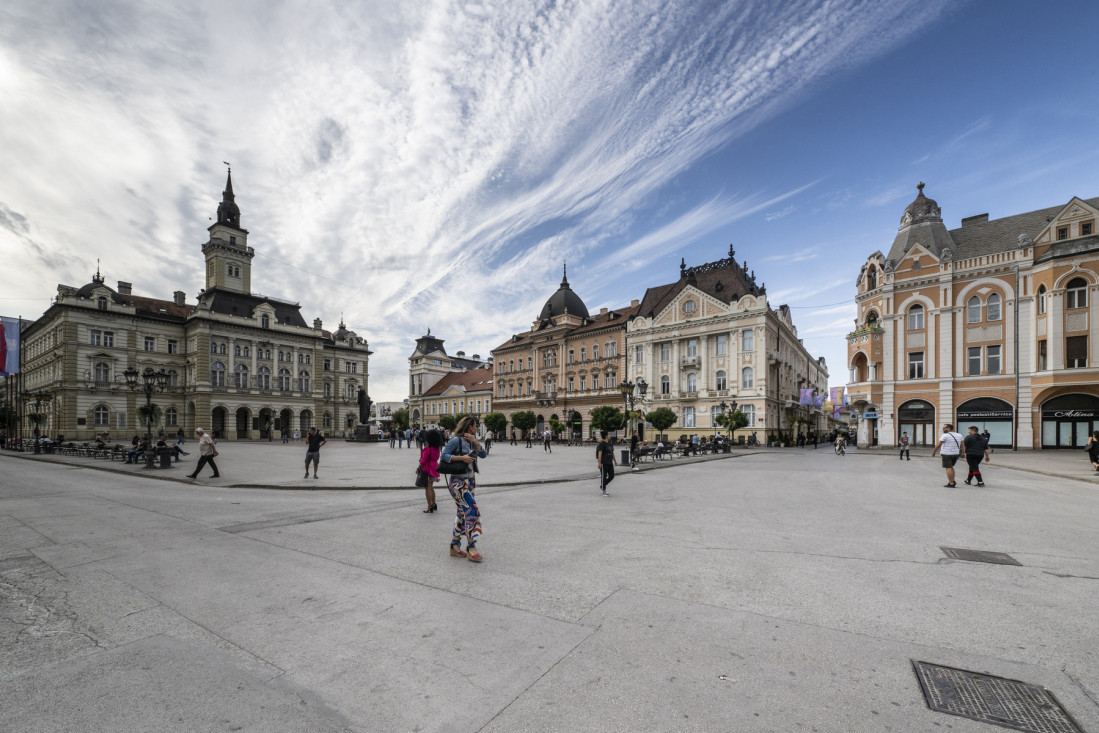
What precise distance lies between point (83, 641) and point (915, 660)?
22.3 ft

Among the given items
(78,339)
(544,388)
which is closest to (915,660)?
(544,388)

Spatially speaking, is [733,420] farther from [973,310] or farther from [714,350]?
[973,310]

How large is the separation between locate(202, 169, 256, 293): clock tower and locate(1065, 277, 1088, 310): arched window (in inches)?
3243

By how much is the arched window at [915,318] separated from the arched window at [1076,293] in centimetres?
801

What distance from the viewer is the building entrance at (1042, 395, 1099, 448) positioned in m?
31.6

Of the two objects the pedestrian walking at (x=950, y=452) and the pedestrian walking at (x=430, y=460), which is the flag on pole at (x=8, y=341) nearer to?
the pedestrian walking at (x=430, y=460)

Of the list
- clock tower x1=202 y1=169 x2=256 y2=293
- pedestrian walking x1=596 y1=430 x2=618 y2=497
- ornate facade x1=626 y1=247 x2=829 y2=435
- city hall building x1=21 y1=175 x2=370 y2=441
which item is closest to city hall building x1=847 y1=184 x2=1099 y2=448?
ornate facade x1=626 y1=247 x2=829 y2=435

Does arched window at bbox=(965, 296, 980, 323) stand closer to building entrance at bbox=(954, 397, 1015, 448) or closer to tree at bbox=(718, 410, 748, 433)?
building entrance at bbox=(954, 397, 1015, 448)

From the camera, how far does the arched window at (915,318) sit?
38.7m

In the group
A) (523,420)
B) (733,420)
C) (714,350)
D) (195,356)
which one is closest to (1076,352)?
(733,420)

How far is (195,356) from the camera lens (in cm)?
5703

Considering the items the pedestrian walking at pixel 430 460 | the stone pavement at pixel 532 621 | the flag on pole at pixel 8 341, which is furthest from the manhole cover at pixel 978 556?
the flag on pole at pixel 8 341

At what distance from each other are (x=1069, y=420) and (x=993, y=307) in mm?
8922

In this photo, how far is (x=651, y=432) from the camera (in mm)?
53125
